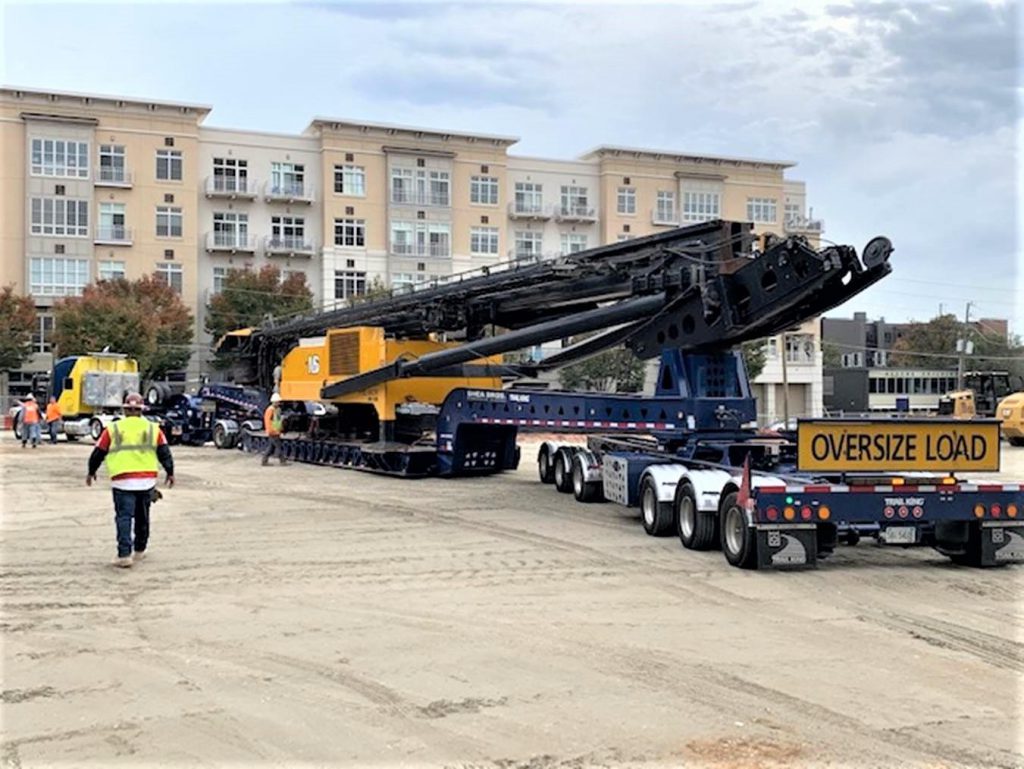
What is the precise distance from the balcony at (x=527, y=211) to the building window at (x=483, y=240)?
1.71m

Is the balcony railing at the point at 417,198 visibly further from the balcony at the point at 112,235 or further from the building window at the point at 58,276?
the building window at the point at 58,276

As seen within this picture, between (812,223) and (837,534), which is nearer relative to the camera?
(837,534)

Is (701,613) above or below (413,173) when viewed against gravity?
below

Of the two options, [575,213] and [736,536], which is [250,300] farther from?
[736,536]

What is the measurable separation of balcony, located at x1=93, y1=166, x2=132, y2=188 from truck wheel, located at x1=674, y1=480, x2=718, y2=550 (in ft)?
179

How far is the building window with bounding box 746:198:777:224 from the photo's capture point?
2958 inches

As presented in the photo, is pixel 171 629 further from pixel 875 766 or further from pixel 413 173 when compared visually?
pixel 413 173

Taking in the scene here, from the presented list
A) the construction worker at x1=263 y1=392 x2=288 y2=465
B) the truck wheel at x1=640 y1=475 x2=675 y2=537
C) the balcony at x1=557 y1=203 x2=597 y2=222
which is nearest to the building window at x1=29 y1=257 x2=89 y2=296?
the balcony at x1=557 y1=203 x2=597 y2=222

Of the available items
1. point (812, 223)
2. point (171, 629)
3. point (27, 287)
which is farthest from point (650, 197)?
point (171, 629)

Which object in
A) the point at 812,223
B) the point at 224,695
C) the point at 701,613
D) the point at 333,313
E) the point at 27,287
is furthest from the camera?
the point at 812,223

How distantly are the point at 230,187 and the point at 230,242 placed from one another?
Answer: 3.27 m

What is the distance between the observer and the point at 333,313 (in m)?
26.4

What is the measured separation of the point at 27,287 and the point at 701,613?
58250 mm

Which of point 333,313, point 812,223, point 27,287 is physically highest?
point 812,223
